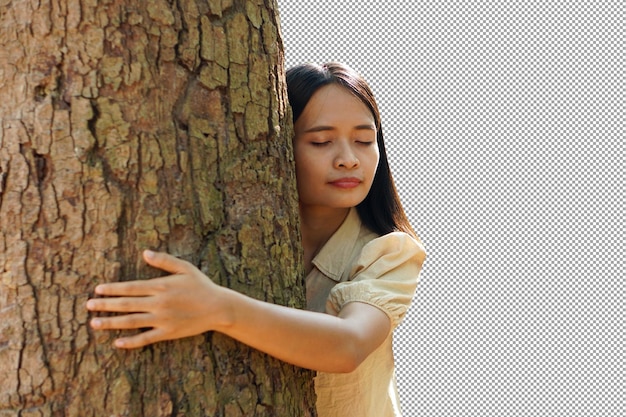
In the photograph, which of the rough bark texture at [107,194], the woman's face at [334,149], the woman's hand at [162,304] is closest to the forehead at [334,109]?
the woman's face at [334,149]

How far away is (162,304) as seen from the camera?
1.25m

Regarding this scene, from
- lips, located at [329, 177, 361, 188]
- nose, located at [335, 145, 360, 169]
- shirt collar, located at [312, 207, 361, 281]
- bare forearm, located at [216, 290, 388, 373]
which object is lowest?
bare forearm, located at [216, 290, 388, 373]

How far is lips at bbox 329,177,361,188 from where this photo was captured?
179cm

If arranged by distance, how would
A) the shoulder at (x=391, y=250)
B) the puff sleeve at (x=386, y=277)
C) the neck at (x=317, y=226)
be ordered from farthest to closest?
the neck at (x=317, y=226), the shoulder at (x=391, y=250), the puff sleeve at (x=386, y=277)

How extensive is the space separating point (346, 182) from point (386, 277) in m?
0.25

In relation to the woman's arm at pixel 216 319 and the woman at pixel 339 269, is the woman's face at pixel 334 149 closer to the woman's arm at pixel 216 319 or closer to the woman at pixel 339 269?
the woman at pixel 339 269

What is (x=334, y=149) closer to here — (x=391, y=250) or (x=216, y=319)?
(x=391, y=250)

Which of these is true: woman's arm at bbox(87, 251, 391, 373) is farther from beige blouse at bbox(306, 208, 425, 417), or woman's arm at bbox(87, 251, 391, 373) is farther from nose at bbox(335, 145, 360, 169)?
nose at bbox(335, 145, 360, 169)

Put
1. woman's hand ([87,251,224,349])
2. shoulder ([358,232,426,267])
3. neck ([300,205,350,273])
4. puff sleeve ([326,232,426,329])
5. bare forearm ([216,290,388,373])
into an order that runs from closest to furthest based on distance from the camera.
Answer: woman's hand ([87,251,224,349]) < bare forearm ([216,290,388,373]) < puff sleeve ([326,232,426,329]) < shoulder ([358,232,426,267]) < neck ([300,205,350,273])

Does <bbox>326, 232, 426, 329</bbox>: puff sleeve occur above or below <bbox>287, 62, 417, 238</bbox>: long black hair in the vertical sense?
below

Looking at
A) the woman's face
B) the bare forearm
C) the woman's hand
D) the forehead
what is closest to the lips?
the woman's face

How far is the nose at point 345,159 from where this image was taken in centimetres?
177

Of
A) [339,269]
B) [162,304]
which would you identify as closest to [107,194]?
[162,304]

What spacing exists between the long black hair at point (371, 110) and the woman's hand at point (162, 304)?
2.19 ft
